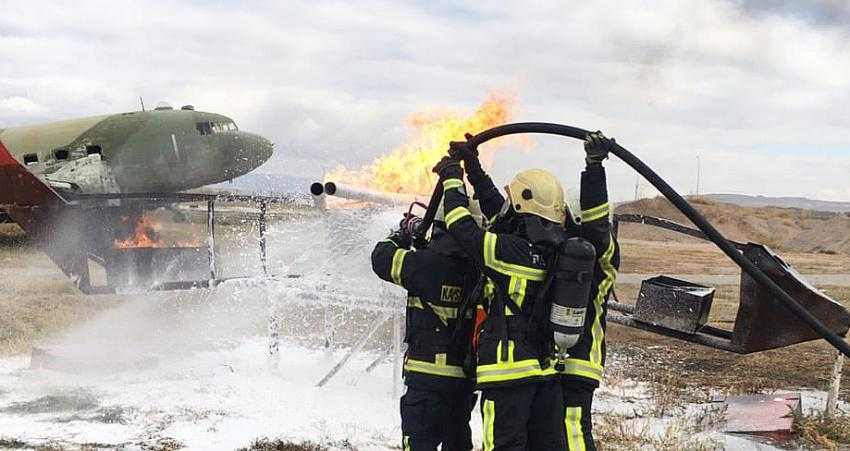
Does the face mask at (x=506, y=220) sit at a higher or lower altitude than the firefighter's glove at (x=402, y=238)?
higher

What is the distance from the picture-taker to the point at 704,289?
6.49m

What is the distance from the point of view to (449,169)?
15.5 ft

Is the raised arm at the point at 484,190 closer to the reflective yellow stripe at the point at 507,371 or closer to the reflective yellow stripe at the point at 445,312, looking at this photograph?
the reflective yellow stripe at the point at 445,312

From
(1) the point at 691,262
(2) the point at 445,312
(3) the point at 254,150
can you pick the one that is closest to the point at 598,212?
(2) the point at 445,312

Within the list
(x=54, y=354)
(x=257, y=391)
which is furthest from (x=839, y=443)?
(x=54, y=354)

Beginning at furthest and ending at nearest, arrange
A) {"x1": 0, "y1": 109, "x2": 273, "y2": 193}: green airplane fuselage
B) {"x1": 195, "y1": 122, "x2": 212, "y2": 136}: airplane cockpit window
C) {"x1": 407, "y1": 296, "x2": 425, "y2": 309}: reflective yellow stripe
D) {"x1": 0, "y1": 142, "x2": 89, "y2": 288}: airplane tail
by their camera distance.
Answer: {"x1": 195, "y1": 122, "x2": 212, "y2": 136}: airplane cockpit window, {"x1": 0, "y1": 109, "x2": 273, "y2": 193}: green airplane fuselage, {"x1": 0, "y1": 142, "x2": 89, "y2": 288}: airplane tail, {"x1": 407, "y1": 296, "x2": 425, "y2": 309}: reflective yellow stripe

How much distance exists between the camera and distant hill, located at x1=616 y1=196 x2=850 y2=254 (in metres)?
38.6

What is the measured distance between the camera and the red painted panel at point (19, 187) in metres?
9.98

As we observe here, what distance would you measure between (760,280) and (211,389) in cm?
595

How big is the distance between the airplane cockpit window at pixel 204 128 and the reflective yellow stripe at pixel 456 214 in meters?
16.7

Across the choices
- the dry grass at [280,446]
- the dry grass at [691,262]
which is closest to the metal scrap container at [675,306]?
the dry grass at [280,446]

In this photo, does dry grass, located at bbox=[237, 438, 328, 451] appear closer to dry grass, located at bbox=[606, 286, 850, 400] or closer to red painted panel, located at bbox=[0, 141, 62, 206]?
dry grass, located at bbox=[606, 286, 850, 400]

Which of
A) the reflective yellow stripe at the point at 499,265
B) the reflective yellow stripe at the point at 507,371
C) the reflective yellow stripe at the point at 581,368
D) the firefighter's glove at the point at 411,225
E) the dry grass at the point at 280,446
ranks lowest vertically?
the dry grass at the point at 280,446

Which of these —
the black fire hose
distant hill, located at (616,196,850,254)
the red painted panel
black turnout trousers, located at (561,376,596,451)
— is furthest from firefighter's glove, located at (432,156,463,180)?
distant hill, located at (616,196,850,254)
